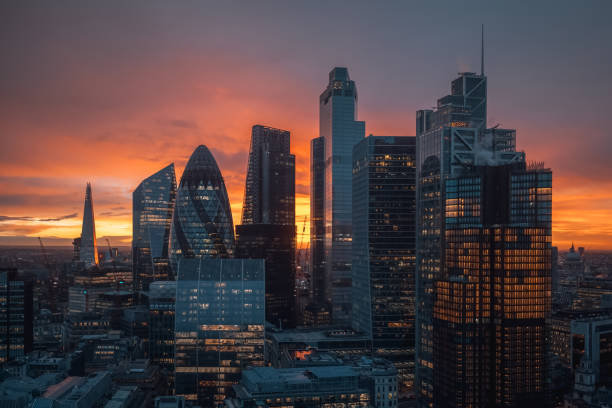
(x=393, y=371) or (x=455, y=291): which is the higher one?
(x=455, y=291)

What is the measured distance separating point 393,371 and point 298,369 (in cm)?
3507

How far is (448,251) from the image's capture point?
606ft

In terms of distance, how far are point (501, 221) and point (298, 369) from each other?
8222 centimetres

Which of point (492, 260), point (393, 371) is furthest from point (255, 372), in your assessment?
point (492, 260)

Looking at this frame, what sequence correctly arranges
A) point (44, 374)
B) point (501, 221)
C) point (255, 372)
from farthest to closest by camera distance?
point (44, 374) < point (501, 221) < point (255, 372)

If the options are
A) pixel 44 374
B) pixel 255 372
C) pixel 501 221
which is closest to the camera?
pixel 255 372

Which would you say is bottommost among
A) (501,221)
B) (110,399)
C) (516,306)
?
(110,399)

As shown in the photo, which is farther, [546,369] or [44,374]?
[44,374]

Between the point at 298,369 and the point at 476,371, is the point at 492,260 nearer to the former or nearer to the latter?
the point at 476,371

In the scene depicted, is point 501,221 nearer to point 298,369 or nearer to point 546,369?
point 546,369

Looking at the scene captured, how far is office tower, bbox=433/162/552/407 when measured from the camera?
16738cm

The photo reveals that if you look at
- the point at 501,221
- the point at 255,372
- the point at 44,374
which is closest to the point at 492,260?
the point at 501,221

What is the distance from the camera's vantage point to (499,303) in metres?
172

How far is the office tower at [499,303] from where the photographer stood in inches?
6590
